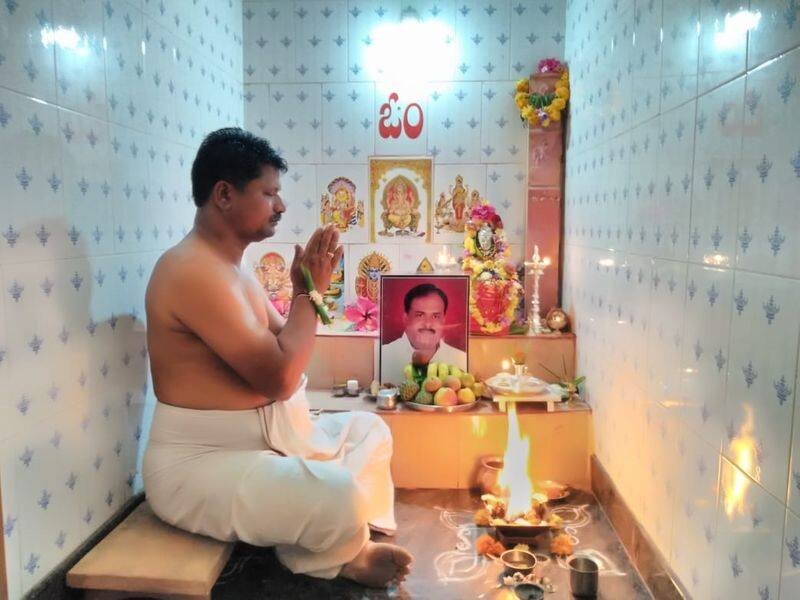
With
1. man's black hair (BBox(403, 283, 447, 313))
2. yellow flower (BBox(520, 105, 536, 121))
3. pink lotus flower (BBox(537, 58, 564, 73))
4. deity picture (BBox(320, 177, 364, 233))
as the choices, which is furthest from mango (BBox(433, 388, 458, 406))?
pink lotus flower (BBox(537, 58, 564, 73))

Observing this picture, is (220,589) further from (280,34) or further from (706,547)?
(280,34)

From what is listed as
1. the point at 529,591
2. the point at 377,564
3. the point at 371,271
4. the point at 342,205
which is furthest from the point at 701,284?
the point at 342,205

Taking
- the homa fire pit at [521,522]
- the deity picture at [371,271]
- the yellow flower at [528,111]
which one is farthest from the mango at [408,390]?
the yellow flower at [528,111]

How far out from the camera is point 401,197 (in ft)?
12.7

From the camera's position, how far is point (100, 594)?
1.97m

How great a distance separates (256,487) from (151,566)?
14.3 inches

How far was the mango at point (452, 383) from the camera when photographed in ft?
10.5

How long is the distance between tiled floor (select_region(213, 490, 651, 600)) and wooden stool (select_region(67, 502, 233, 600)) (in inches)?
12.5

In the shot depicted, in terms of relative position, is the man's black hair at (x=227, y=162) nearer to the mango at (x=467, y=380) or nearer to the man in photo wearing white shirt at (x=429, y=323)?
the man in photo wearing white shirt at (x=429, y=323)

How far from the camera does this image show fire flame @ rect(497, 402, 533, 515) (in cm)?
262

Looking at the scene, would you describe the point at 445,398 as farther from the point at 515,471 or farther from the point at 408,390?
the point at 515,471

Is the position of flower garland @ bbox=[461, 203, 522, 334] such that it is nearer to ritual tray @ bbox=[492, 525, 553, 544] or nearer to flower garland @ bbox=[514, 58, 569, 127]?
flower garland @ bbox=[514, 58, 569, 127]

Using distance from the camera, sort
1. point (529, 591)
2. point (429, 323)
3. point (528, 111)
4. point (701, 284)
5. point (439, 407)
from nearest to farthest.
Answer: point (701, 284), point (529, 591), point (439, 407), point (429, 323), point (528, 111)

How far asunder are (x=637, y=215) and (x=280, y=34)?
2431 mm
